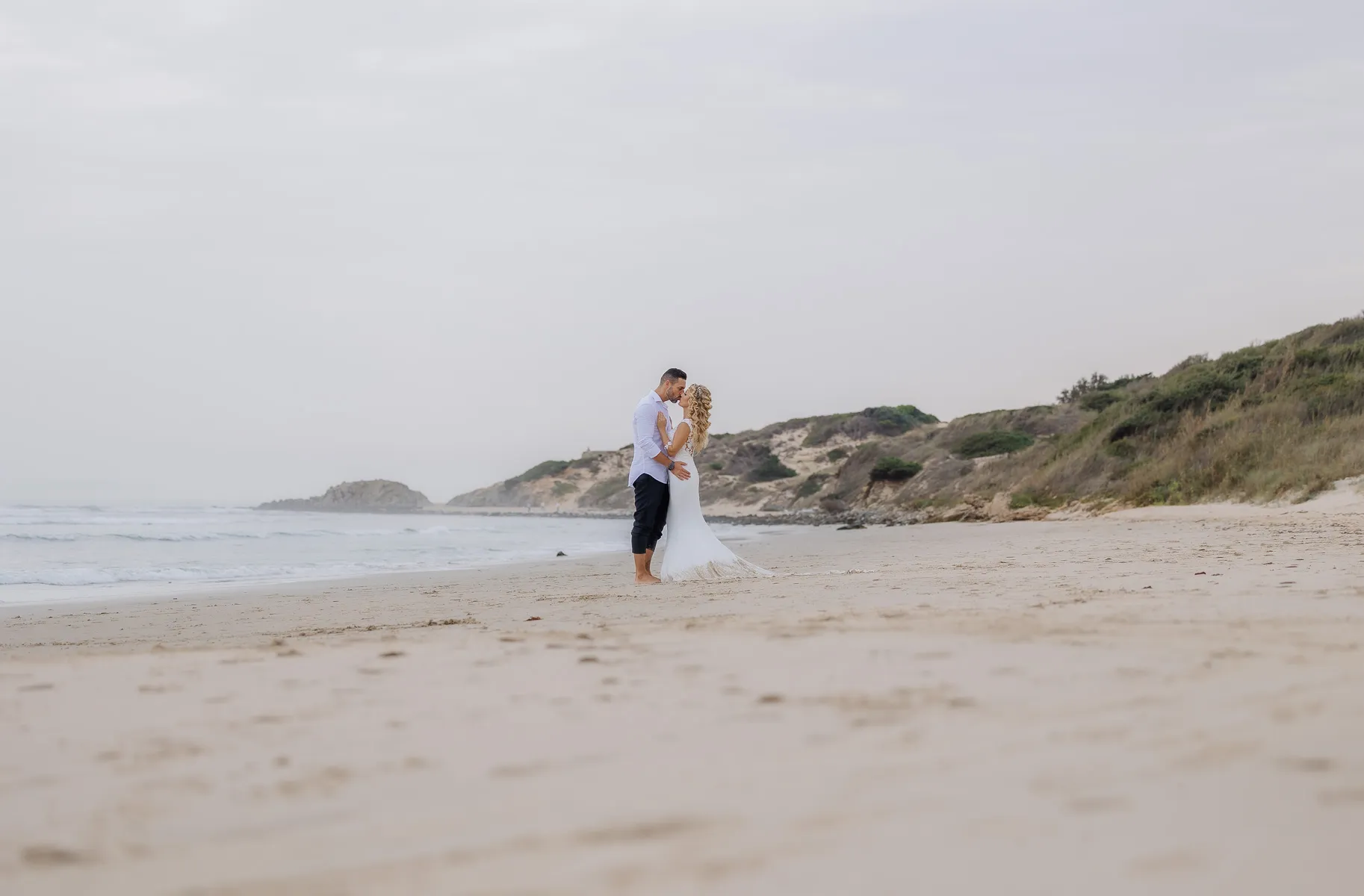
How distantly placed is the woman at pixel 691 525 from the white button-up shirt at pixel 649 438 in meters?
0.06

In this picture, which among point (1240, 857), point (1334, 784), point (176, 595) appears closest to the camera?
point (1240, 857)

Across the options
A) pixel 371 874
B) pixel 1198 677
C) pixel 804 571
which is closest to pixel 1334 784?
pixel 1198 677

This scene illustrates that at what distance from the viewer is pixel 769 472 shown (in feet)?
168

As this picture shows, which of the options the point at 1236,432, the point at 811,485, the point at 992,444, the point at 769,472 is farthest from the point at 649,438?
the point at 769,472

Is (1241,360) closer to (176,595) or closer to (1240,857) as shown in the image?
(176,595)

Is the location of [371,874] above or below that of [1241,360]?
below

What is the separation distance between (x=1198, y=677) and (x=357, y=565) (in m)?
12.7

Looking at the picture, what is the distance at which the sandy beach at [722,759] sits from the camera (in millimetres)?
1574

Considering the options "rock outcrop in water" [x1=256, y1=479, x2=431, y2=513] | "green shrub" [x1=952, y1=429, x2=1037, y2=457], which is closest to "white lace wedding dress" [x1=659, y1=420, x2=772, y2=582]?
"green shrub" [x1=952, y1=429, x2=1037, y2=457]

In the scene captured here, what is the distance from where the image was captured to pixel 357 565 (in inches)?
544

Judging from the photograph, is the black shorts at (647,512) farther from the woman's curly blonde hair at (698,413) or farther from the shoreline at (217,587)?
the shoreline at (217,587)

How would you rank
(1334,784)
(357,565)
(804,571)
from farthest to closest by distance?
1. (357,565)
2. (804,571)
3. (1334,784)

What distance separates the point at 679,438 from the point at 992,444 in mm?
27403

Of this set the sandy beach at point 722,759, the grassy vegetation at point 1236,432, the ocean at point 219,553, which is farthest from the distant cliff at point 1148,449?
the sandy beach at point 722,759
